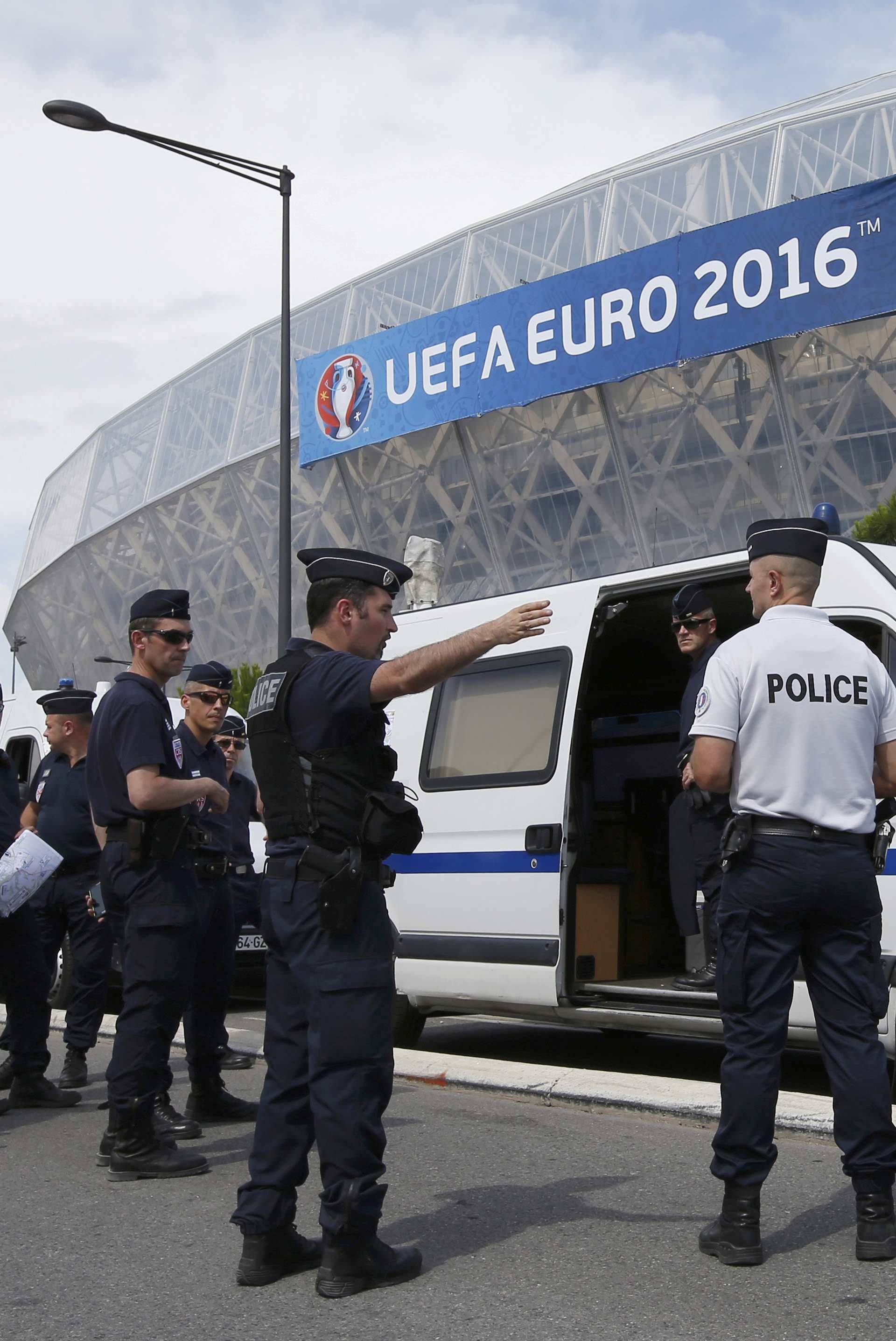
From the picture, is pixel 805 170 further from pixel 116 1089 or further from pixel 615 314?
pixel 116 1089

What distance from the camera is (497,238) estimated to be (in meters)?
34.7

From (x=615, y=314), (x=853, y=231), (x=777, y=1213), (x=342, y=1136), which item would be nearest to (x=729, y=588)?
(x=777, y=1213)

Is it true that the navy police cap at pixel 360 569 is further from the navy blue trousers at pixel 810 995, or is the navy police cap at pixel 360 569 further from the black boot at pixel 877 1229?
the black boot at pixel 877 1229

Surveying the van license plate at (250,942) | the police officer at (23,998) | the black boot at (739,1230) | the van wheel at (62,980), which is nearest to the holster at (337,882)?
the black boot at (739,1230)

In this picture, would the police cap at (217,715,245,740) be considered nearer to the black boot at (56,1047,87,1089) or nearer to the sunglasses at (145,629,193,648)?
the black boot at (56,1047,87,1089)

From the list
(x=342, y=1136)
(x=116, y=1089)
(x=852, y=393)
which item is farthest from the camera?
(x=852, y=393)

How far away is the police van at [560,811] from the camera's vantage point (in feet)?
21.7

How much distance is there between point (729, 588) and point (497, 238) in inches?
1152

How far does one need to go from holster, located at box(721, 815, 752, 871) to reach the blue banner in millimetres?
20403

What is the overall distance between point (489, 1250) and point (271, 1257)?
0.56 m

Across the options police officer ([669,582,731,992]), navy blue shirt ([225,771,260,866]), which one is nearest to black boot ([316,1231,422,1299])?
police officer ([669,582,731,992])

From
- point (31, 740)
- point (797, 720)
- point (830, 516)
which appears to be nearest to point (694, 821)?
point (830, 516)

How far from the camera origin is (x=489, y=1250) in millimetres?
3777

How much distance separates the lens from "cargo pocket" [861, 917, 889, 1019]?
3646mm
